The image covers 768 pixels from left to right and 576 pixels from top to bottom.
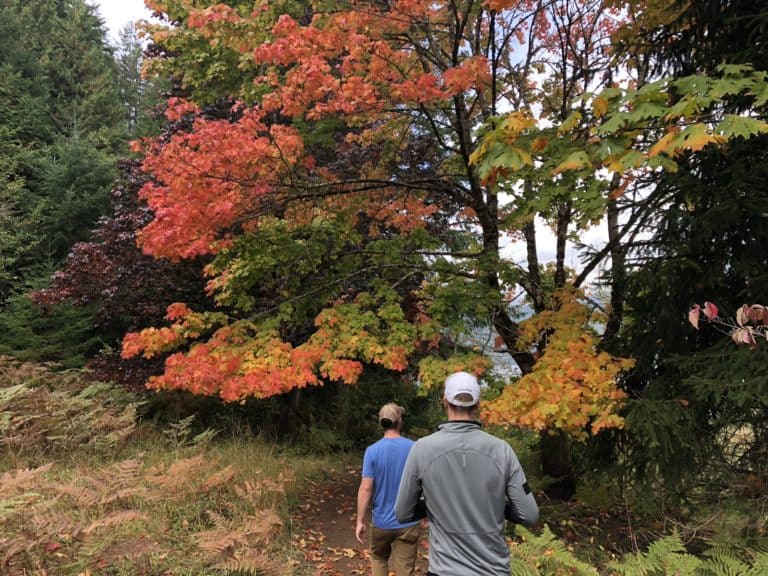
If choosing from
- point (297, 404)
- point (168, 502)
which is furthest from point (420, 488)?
point (297, 404)

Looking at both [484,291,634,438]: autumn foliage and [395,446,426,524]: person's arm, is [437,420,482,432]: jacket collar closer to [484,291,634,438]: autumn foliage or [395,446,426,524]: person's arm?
[395,446,426,524]: person's arm

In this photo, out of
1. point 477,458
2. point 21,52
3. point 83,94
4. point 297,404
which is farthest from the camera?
point 83,94

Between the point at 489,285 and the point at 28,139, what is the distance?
24.3 meters

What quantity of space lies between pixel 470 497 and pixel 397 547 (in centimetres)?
181

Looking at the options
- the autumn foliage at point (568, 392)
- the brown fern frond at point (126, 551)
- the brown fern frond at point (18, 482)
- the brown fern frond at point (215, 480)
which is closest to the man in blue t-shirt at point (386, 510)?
the autumn foliage at point (568, 392)

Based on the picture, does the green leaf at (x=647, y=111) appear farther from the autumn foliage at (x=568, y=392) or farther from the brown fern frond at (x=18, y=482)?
the brown fern frond at (x=18, y=482)

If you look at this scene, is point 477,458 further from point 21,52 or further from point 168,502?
point 21,52

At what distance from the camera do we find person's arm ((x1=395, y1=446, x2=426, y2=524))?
7.70 ft

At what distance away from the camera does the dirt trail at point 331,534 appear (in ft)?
18.1

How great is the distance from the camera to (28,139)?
70.8ft

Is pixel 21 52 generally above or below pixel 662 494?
above

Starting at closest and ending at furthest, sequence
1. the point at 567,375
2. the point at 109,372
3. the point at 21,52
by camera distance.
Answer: the point at 567,375
the point at 109,372
the point at 21,52

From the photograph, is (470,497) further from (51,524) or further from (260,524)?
(51,524)

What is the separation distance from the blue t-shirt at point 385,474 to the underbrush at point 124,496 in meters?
1.42
